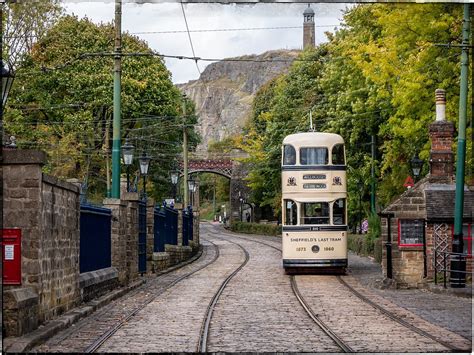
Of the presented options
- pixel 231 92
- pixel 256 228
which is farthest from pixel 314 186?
pixel 231 92

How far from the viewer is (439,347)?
13.1 meters

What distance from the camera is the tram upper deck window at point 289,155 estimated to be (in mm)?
29355

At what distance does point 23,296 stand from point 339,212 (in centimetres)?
1731

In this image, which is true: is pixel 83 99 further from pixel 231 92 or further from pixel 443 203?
pixel 231 92

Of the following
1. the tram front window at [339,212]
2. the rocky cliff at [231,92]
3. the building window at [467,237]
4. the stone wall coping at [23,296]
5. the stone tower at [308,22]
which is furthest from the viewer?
the rocky cliff at [231,92]

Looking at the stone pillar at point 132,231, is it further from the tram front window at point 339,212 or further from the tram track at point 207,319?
the tram front window at point 339,212

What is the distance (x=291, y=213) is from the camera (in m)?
29.4

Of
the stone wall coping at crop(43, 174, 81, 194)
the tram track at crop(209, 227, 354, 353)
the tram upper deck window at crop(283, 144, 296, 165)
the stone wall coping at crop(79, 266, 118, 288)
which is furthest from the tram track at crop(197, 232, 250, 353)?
the tram upper deck window at crop(283, 144, 296, 165)

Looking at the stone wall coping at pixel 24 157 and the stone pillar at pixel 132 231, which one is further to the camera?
the stone pillar at pixel 132 231

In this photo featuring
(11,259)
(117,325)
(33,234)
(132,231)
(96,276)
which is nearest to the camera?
(11,259)

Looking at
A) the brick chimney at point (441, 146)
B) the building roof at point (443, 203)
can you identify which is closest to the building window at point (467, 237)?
the building roof at point (443, 203)

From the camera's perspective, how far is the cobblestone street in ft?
44.0

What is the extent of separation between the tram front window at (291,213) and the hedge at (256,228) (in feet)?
142

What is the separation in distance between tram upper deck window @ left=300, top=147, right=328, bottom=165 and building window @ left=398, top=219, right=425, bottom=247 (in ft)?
16.3
